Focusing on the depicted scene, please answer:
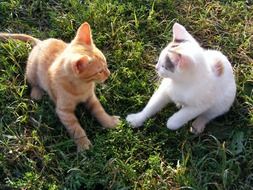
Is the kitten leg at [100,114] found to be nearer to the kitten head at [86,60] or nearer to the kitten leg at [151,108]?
the kitten leg at [151,108]

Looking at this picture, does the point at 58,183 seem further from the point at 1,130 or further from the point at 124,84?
the point at 124,84

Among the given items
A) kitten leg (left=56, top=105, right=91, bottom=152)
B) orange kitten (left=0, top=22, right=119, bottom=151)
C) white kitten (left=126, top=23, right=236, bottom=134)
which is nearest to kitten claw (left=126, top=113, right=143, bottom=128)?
white kitten (left=126, top=23, right=236, bottom=134)

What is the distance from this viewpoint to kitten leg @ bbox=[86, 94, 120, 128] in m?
3.48

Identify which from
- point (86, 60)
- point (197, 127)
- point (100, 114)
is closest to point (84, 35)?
point (86, 60)

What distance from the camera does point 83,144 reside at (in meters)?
3.32

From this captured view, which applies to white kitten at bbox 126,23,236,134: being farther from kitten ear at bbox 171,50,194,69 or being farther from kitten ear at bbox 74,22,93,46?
kitten ear at bbox 74,22,93,46

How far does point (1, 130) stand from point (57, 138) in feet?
1.29

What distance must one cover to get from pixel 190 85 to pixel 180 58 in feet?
0.87

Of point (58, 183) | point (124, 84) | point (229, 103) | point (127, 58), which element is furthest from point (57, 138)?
point (229, 103)

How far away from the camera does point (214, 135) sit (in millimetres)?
3518

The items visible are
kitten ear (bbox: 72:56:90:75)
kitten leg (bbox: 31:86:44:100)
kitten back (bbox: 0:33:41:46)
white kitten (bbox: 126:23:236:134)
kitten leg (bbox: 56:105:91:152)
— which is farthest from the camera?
kitten back (bbox: 0:33:41:46)

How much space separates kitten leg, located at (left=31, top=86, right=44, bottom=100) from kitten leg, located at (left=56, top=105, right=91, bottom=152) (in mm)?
274

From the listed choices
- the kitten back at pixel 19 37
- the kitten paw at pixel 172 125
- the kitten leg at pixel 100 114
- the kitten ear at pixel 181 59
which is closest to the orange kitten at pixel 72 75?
the kitten leg at pixel 100 114

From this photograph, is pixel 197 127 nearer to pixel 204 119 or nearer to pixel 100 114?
pixel 204 119
